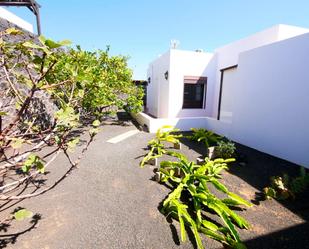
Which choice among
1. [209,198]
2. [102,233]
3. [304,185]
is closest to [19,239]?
[102,233]

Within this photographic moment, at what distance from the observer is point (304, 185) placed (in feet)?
14.4

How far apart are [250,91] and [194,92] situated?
461 centimetres

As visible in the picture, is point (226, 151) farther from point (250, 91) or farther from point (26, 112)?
point (26, 112)

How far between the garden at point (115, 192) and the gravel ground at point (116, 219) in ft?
0.06

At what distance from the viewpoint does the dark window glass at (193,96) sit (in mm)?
11820

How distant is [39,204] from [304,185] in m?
5.99

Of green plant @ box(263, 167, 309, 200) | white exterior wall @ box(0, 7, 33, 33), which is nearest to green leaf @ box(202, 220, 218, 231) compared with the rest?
green plant @ box(263, 167, 309, 200)

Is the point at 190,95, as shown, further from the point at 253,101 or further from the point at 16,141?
the point at 16,141

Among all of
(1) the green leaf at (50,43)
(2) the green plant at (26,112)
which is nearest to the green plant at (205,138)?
(2) the green plant at (26,112)

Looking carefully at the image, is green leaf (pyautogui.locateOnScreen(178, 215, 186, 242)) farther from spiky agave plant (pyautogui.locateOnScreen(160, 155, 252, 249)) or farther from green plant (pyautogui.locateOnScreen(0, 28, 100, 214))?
green plant (pyautogui.locateOnScreen(0, 28, 100, 214))

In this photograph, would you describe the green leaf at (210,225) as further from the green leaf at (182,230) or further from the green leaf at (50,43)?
the green leaf at (50,43)

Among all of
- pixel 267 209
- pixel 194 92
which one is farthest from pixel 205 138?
pixel 194 92

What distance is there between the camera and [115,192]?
443cm

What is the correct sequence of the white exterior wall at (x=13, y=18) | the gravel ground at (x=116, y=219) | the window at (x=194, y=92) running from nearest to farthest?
the gravel ground at (x=116, y=219)
the window at (x=194, y=92)
the white exterior wall at (x=13, y=18)
